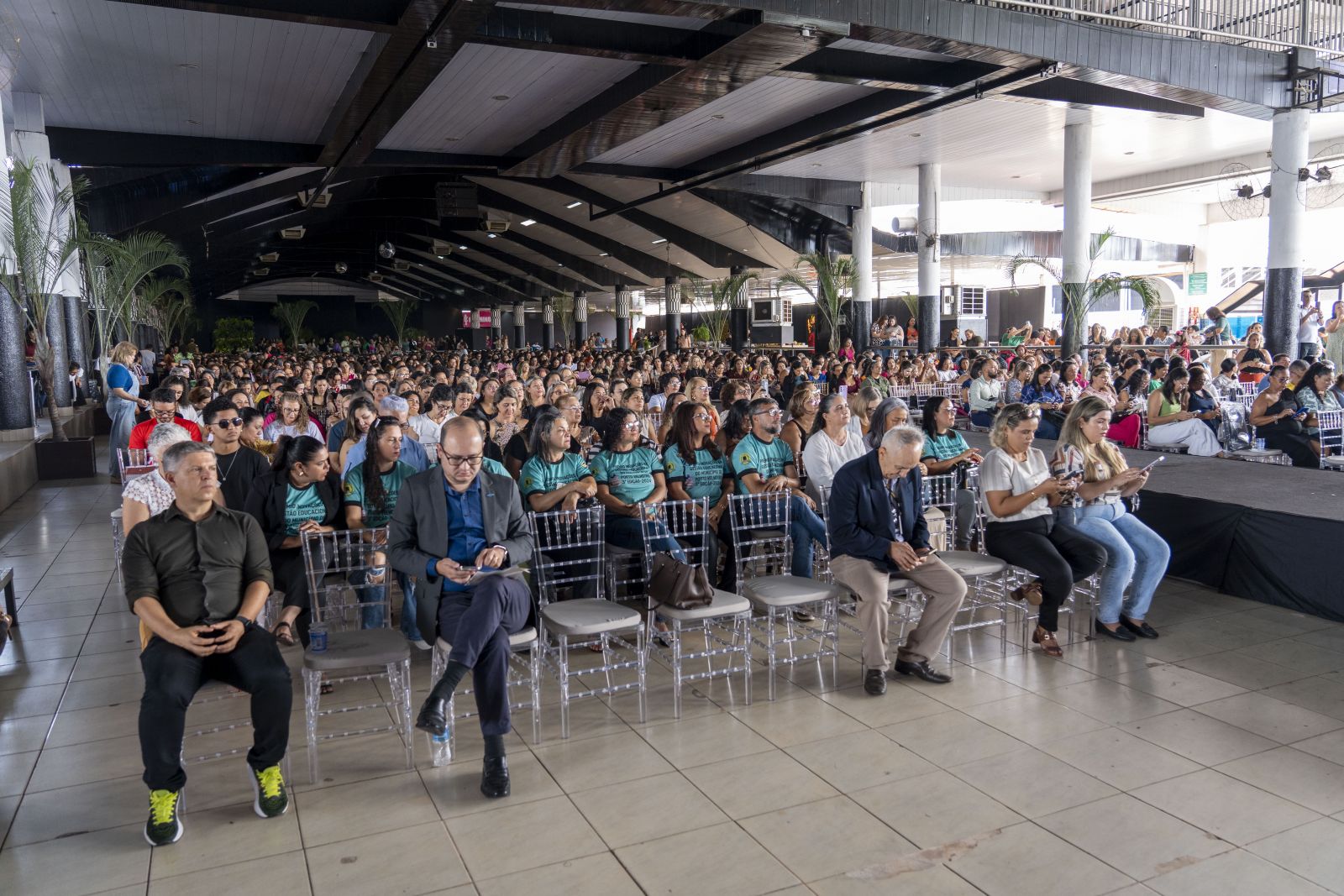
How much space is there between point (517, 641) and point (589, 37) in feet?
22.1

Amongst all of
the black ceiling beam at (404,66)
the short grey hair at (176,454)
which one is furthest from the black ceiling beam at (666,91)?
the short grey hair at (176,454)

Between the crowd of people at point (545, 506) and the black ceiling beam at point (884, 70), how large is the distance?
3.99 meters

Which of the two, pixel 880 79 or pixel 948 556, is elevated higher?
pixel 880 79

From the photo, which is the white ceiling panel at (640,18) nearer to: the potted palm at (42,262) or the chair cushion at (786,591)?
the potted palm at (42,262)

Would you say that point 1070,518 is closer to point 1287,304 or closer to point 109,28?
point 1287,304

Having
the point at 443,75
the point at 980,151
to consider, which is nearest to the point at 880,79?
the point at 443,75

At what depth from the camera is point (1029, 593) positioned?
4938mm

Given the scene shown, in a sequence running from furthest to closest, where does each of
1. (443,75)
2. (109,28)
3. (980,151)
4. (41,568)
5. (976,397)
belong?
(980,151) < (443,75) < (976,397) < (109,28) < (41,568)

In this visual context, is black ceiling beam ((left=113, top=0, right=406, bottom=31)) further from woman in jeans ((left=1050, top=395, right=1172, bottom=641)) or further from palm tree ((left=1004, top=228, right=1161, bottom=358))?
palm tree ((left=1004, top=228, right=1161, bottom=358))

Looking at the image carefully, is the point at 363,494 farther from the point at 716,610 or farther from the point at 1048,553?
the point at 1048,553

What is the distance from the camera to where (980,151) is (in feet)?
A: 51.2

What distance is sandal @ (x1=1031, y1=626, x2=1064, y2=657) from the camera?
4.72 metres

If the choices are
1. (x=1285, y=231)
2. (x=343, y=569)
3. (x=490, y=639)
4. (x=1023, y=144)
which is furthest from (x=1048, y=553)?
(x=1023, y=144)

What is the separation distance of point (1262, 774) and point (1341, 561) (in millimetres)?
2202
